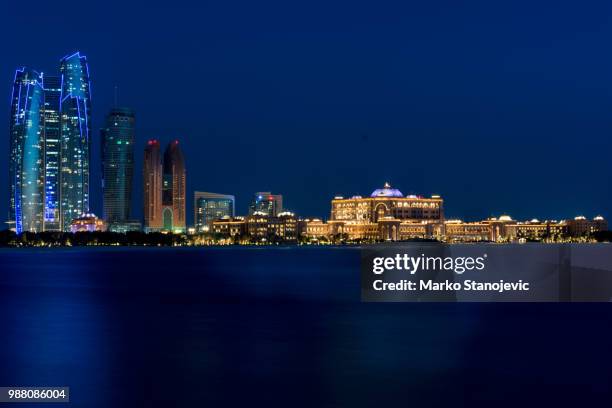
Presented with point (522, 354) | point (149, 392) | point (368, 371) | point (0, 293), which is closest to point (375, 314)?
point (522, 354)

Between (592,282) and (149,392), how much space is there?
30581 mm

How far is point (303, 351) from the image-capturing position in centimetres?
2641

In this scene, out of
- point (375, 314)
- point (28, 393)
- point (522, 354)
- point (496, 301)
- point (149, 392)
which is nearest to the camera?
point (28, 393)

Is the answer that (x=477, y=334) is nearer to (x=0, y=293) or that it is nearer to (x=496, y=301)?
(x=496, y=301)

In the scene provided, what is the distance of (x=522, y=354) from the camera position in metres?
25.2

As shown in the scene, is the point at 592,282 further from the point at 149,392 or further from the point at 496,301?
the point at 149,392

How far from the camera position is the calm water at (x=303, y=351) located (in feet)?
64.0

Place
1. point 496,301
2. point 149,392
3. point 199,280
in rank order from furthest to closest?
point 199,280 < point 496,301 < point 149,392

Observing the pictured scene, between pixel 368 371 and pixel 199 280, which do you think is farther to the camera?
pixel 199 280

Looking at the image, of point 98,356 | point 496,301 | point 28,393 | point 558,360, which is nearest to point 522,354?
point 558,360

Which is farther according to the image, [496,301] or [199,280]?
[199,280]

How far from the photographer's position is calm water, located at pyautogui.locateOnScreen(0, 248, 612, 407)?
1952 cm

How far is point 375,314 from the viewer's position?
36469 mm

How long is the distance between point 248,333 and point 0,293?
88.3 ft
